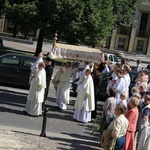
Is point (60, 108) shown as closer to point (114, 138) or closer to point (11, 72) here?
point (11, 72)

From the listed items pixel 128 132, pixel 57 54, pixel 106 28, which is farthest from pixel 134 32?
pixel 128 132

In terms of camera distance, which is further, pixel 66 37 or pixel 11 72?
pixel 66 37

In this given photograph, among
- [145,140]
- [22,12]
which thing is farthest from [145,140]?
[22,12]

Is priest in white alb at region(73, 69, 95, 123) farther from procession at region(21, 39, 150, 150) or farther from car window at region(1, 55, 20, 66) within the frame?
car window at region(1, 55, 20, 66)

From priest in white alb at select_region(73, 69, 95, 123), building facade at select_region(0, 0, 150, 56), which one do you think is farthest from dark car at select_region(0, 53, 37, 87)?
building facade at select_region(0, 0, 150, 56)

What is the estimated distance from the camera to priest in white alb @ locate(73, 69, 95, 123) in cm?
1462

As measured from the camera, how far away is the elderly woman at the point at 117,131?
9.06 metres

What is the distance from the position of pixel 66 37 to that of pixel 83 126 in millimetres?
21064

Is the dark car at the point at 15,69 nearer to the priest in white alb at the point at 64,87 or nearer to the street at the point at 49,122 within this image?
the street at the point at 49,122

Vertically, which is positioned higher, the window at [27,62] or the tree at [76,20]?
the tree at [76,20]

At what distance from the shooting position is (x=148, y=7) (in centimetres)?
7019

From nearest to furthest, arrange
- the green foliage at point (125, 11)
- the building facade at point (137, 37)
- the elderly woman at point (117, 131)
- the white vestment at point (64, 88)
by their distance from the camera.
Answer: the elderly woman at point (117, 131) < the white vestment at point (64, 88) < the green foliage at point (125, 11) < the building facade at point (137, 37)

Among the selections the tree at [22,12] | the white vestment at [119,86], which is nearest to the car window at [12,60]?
the white vestment at [119,86]

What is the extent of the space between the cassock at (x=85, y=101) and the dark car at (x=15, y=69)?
575 centimetres
